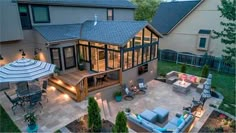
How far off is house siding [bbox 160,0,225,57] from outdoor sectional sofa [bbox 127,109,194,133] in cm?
1322

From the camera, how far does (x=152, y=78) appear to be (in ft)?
48.3

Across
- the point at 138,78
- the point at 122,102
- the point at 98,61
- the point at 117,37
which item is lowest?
the point at 122,102

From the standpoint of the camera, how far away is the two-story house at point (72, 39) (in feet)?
36.4

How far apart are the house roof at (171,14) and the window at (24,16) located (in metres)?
15.7

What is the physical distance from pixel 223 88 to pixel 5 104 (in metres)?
15.0

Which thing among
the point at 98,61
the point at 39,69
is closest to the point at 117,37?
the point at 98,61

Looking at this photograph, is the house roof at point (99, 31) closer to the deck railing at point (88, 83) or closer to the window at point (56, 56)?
the window at point (56, 56)

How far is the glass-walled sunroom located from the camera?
1155 centimetres

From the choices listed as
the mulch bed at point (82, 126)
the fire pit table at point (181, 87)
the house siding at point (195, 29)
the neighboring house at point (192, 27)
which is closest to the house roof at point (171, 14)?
the neighboring house at point (192, 27)

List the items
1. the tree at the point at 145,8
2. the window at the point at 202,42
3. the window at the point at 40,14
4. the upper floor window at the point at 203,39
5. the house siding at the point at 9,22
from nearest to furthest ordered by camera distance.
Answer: the house siding at the point at 9,22
the window at the point at 40,14
the upper floor window at the point at 203,39
the window at the point at 202,42
the tree at the point at 145,8

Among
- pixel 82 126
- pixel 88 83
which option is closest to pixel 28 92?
pixel 88 83

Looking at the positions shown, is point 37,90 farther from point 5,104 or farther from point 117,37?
point 117,37

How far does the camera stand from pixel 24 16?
466 inches

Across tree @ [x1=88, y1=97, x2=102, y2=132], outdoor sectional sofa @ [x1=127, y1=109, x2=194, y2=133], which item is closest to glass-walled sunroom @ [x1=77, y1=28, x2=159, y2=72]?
outdoor sectional sofa @ [x1=127, y1=109, x2=194, y2=133]
